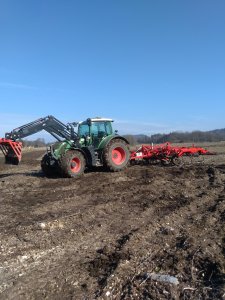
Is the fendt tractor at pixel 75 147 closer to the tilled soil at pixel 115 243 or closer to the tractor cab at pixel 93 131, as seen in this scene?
the tractor cab at pixel 93 131

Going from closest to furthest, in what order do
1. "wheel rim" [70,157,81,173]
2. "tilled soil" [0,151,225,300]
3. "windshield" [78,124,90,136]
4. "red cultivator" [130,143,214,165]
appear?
1. "tilled soil" [0,151,225,300]
2. "wheel rim" [70,157,81,173]
3. "windshield" [78,124,90,136]
4. "red cultivator" [130,143,214,165]

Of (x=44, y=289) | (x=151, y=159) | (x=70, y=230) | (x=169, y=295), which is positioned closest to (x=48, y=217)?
(x=70, y=230)

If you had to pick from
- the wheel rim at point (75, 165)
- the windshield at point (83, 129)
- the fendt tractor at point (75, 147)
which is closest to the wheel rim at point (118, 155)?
the fendt tractor at point (75, 147)

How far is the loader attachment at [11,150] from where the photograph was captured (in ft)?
51.4

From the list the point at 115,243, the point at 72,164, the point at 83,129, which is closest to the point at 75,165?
the point at 72,164

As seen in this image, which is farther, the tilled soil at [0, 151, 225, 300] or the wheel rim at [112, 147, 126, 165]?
the wheel rim at [112, 147, 126, 165]

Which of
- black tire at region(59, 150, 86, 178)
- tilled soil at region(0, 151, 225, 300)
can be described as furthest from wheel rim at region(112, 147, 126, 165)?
tilled soil at region(0, 151, 225, 300)

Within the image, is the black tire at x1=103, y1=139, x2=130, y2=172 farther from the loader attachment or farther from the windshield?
the loader attachment

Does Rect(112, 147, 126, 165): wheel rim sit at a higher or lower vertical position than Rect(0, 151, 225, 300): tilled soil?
higher

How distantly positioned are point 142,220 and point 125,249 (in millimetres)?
1921

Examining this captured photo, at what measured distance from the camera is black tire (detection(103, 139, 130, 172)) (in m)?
16.9

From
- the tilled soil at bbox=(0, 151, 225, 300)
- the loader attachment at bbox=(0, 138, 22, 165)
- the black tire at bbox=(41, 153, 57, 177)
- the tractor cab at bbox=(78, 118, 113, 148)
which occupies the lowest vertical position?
the tilled soil at bbox=(0, 151, 225, 300)

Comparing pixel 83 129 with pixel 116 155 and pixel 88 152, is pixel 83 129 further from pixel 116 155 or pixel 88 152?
Answer: pixel 116 155

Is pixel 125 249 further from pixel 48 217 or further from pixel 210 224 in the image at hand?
pixel 48 217
